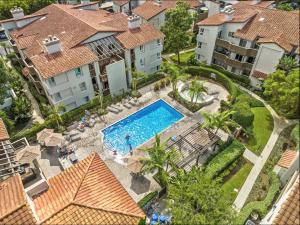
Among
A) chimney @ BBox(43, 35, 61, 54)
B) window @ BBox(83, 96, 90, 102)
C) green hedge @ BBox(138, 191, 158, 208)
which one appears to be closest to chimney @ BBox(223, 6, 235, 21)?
window @ BBox(83, 96, 90, 102)

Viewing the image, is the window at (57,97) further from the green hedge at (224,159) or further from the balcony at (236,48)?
the balcony at (236,48)

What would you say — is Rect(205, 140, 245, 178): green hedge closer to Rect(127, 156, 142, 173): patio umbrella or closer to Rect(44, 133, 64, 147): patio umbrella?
Rect(127, 156, 142, 173): patio umbrella

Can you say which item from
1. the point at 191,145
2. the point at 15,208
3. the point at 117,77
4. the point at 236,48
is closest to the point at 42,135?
the point at 117,77

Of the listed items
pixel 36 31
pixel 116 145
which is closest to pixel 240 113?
pixel 116 145

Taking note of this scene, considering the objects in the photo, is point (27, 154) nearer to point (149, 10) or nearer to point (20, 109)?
point (20, 109)

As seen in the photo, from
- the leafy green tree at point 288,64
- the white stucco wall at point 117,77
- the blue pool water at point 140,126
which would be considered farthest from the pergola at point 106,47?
the leafy green tree at point 288,64

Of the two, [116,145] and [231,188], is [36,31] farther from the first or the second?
[231,188]
